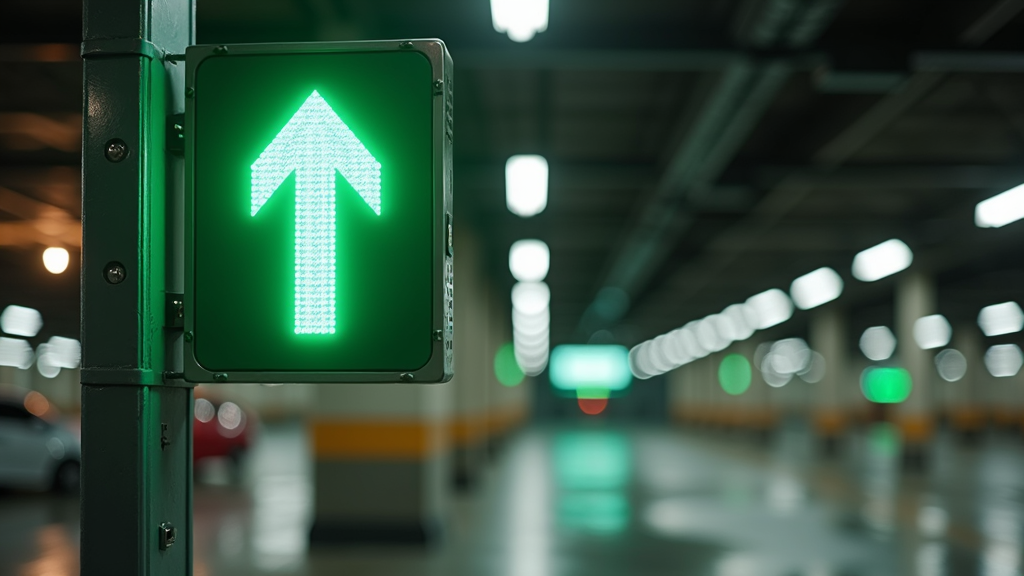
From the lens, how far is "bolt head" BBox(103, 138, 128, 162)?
2.46 metres

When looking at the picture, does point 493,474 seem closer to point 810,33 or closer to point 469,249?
point 469,249

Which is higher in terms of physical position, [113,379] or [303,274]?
[303,274]

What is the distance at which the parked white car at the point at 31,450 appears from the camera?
48.6ft

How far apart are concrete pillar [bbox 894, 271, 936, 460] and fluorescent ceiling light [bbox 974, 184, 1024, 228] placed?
1043 cm

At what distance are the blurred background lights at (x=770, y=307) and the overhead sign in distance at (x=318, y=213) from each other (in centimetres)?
2959

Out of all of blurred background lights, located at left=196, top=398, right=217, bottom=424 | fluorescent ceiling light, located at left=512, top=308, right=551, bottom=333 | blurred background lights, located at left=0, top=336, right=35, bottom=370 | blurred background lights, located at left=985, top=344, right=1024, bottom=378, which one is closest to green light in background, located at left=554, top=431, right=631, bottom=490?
fluorescent ceiling light, located at left=512, top=308, right=551, bottom=333

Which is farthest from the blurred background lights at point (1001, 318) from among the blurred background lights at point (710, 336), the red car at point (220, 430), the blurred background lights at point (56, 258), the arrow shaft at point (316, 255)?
the arrow shaft at point (316, 255)

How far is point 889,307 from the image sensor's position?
35.0 metres

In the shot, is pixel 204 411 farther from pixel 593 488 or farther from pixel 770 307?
pixel 770 307

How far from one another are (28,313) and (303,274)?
31.0 m

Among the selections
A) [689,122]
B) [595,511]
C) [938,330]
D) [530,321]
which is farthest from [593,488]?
[938,330]

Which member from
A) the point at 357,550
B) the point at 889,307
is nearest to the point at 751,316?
the point at 889,307

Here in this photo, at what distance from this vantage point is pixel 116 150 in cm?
246

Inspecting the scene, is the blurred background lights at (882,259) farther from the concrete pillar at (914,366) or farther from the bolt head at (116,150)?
the bolt head at (116,150)
